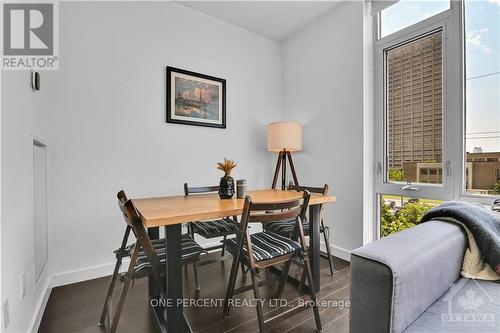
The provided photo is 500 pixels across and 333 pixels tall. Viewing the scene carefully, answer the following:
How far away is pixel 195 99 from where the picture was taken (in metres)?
2.78

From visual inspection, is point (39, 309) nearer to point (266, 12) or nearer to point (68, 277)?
point (68, 277)

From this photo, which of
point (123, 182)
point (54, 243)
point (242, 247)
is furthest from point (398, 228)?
point (54, 243)

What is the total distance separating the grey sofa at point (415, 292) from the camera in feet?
2.81

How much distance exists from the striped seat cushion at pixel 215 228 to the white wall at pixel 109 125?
2.12 ft

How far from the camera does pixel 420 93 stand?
2236mm

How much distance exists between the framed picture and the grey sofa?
2.29 meters

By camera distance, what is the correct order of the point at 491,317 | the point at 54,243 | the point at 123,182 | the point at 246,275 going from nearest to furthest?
the point at 491,317 < the point at 54,243 < the point at 246,275 < the point at 123,182

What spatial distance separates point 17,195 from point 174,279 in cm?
97

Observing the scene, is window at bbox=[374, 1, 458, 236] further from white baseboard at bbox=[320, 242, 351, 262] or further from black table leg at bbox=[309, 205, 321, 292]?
black table leg at bbox=[309, 205, 321, 292]

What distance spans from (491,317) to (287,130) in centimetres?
221

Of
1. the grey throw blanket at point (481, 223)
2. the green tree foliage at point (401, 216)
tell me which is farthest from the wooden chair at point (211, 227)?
the green tree foliage at point (401, 216)

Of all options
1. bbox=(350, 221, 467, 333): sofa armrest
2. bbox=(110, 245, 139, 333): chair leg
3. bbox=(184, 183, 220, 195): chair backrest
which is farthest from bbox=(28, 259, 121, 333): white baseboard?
bbox=(350, 221, 467, 333): sofa armrest

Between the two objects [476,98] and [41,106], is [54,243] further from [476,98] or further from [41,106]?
[476,98]

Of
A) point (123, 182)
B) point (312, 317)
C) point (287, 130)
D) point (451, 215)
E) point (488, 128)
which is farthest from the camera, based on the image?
point (287, 130)
